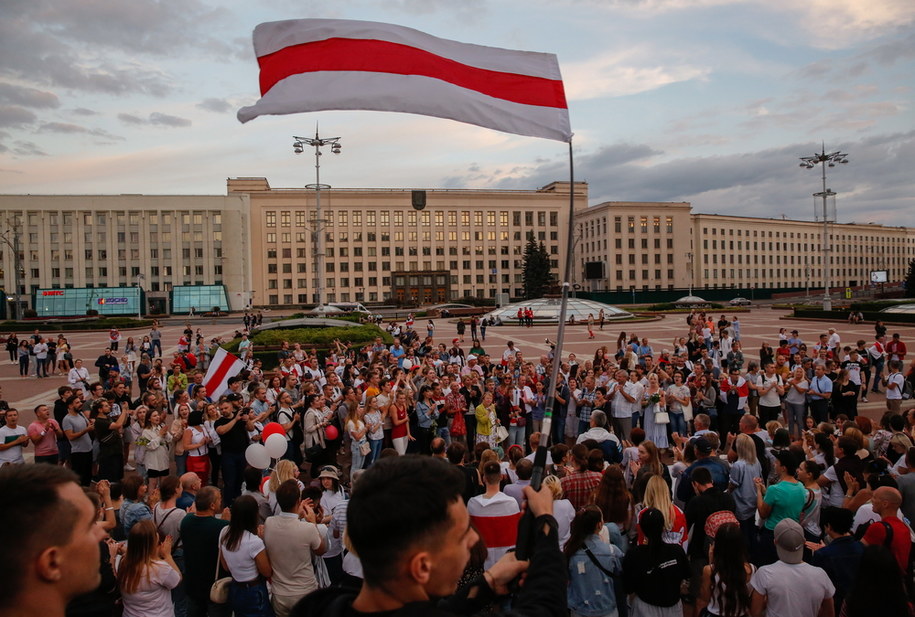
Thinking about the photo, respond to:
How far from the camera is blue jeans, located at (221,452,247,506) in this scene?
8440mm

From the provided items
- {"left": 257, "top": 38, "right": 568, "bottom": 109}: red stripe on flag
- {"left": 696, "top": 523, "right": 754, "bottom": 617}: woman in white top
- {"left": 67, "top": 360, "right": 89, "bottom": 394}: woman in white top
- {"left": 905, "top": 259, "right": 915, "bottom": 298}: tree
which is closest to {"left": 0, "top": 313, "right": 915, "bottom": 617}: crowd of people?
{"left": 696, "top": 523, "right": 754, "bottom": 617}: woman in white top

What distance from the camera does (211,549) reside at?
4609mm

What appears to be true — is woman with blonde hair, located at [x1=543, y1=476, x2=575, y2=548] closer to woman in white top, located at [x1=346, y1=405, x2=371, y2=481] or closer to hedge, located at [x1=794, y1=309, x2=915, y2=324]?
woman in white top, located at [x1=346, y1=405, x2=371, y2=481]

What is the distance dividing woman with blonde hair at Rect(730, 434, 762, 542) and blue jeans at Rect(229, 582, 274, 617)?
183 inches

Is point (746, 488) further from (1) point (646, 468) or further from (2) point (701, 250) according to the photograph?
(2) point (701, 250)

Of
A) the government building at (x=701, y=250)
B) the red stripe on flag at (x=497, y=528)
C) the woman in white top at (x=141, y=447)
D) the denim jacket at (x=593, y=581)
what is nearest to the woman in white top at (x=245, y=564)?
the red stripe on flag at (x=497, y=528)

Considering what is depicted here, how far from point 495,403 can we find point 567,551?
6923mm

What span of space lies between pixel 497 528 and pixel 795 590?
215 centimetres

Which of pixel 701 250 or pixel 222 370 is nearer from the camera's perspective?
pixel 222 370

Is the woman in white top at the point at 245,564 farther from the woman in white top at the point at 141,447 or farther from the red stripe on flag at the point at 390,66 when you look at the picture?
the woman in white top at the point at 141,447

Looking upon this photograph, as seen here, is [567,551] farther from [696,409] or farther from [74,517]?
[696,409]

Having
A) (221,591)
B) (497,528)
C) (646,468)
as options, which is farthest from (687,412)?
(221,591)

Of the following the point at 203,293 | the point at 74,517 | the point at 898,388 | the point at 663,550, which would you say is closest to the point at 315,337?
the point at 898,388

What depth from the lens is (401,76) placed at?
515 cm
